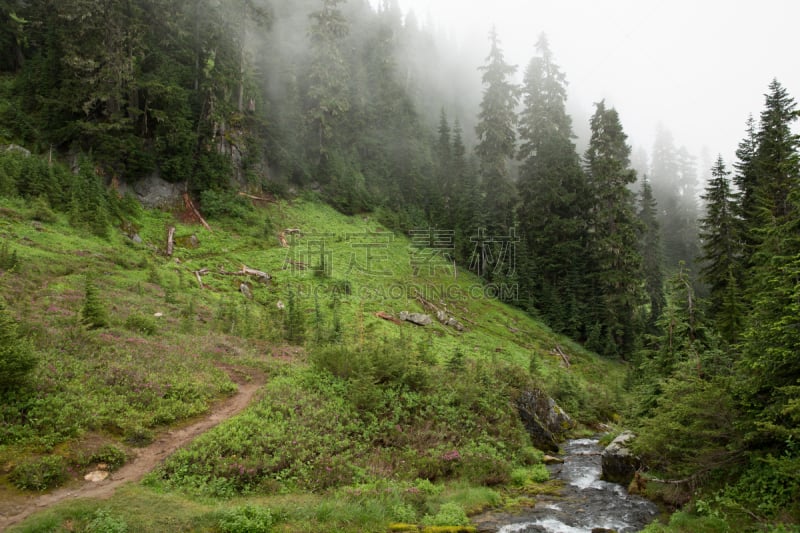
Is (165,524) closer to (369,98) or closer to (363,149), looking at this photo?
(363,149)

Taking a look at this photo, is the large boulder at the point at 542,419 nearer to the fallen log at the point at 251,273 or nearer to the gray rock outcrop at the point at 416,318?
the gray rock outcrop at the point at 416,318

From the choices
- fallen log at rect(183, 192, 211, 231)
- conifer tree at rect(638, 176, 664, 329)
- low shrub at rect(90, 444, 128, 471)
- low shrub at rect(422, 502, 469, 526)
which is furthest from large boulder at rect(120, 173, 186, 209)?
conifer tree at rect(638, 176, 664, 329)

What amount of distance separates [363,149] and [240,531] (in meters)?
55.5

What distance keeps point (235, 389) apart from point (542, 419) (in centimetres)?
1508

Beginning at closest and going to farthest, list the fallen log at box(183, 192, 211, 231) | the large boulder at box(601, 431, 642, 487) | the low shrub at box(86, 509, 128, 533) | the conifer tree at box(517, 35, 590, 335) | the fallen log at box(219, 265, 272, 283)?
the low shrub at box(86, 509, 128, 533), the large boulder at box(601, 431, 642, 487), the fallen log at box(219, 265, 272, 283), the fallen log at box(183, 192, 211, 231), the conifer tree at box(517, 35, 590, 335)

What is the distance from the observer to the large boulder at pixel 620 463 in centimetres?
1563

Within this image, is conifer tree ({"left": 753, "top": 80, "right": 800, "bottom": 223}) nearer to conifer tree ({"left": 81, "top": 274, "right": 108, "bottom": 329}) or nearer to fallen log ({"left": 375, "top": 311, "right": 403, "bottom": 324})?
fallen log ({"left": 375, "top": 311, "right": 403, "bottom": 324})

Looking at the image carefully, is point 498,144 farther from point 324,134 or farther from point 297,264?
point 297,264

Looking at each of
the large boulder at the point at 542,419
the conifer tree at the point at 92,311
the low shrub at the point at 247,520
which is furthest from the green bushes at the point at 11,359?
the large boulder at the point at 542,419

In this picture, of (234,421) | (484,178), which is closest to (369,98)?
(484,178)

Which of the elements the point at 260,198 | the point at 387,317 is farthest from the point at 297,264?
the point at 260,198

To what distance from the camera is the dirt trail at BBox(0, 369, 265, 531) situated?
838cm

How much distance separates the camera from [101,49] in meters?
34.3

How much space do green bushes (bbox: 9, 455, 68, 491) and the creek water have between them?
35.6 feet
